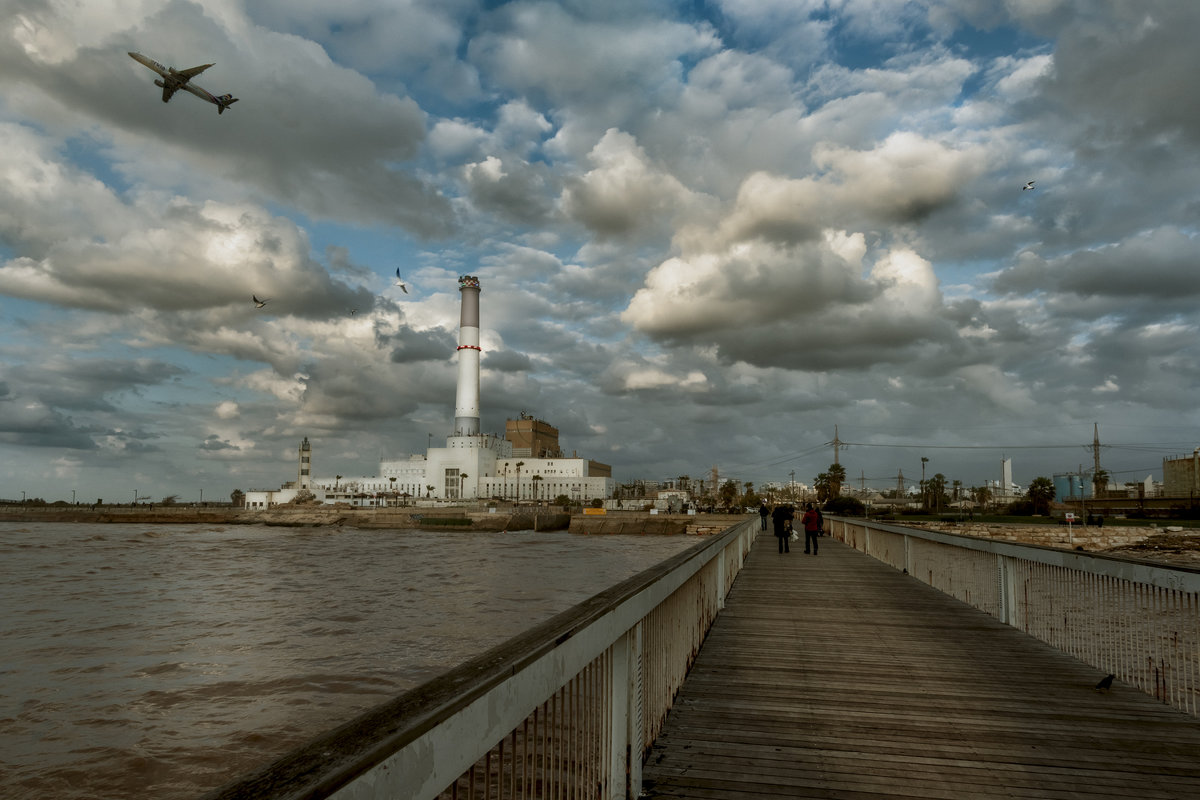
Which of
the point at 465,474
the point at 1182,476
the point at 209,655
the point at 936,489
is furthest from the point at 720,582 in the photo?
the point at 465,474

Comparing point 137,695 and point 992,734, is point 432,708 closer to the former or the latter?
point 992,734

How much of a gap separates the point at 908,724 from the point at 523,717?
406cm

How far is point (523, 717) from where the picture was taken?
1.96 meters

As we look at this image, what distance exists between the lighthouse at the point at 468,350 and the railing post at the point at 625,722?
479ft

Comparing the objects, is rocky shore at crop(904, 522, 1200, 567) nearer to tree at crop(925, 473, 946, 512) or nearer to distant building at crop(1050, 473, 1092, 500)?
tree at crop(925, 473, 946, 512)

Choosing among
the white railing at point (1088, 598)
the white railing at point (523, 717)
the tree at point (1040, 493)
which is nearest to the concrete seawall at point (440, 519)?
the tree at point (1040, 493)

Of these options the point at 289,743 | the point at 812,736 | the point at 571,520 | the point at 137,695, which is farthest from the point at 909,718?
the point at 571,520

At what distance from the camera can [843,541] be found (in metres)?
29.0

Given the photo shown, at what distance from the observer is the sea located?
10430mm

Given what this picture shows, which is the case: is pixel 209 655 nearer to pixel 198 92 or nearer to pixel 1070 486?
pixel 198 92

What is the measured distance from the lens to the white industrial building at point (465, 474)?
5920 inches

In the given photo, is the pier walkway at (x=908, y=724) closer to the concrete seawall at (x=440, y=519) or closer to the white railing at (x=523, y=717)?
the white railing at (x=523, y=717)

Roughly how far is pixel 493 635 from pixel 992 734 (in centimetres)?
1558

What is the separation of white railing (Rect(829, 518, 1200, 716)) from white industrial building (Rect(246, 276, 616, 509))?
460ft
